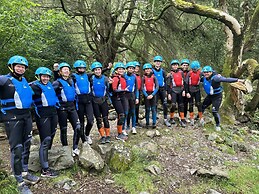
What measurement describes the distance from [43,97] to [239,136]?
19.8ft

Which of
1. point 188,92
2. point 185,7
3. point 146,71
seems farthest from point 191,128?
point 185,7

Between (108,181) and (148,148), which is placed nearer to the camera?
(108,181)

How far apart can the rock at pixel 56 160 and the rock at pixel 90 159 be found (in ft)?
0.75

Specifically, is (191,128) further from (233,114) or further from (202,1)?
(202,1)

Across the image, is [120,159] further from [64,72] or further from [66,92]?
[64,72]

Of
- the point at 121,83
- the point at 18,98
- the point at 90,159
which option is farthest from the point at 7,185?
the point at 121,83

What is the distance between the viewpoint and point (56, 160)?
17.6ft

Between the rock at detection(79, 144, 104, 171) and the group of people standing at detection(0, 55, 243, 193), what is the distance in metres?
0.37

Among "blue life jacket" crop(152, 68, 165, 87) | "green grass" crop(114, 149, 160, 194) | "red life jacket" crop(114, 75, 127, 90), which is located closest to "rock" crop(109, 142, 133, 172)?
"green grass" crop(114, 149, 160, 194)

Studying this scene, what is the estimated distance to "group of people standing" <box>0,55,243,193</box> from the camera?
438 cm

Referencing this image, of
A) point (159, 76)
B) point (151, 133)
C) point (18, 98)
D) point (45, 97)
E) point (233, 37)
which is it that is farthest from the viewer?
point (233, 37)

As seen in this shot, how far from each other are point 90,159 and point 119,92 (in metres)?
2.07

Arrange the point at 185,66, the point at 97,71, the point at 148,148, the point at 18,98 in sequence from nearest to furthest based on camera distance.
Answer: the point at 18,98, the point at 97,71, the point at 148,148, the point at 185,66

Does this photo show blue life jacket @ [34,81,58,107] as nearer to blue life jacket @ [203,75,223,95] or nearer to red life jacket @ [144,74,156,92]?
red life jacket @ [144,74,156,92]
